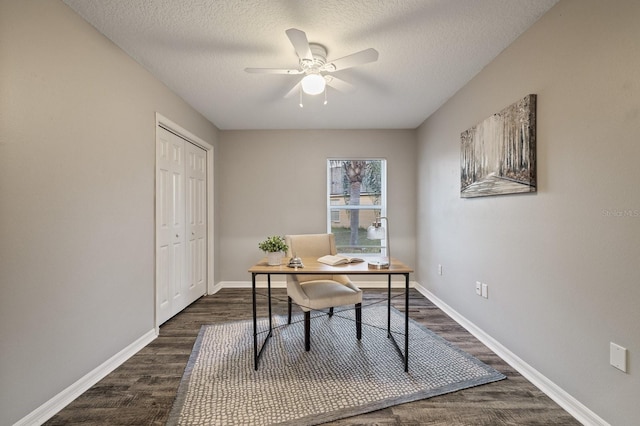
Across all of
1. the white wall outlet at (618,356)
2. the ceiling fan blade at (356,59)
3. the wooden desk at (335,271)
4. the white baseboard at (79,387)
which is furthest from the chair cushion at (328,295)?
the ceiling fan blade at (356,59)

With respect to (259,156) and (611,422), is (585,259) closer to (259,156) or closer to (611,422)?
(611,422)

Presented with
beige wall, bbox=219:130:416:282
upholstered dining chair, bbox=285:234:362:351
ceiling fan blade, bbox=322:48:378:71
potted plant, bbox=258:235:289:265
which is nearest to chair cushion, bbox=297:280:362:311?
upholstered dining chair, bbox=285:234:362:351

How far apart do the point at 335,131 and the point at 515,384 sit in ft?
11.6

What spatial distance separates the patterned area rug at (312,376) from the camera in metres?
1.63

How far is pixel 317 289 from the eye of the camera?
7.82ft

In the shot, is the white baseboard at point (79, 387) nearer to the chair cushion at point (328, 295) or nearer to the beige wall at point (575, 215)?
the chair cushion at point (328, 295)

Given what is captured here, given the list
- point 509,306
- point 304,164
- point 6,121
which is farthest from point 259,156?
point 509,306

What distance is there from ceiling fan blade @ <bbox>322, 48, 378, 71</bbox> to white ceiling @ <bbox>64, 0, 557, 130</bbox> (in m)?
0.20

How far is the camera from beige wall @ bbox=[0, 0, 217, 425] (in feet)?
4.67

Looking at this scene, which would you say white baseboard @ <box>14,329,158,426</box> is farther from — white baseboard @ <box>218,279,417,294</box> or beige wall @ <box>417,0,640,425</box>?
beige wall @ <box>417,0,640,425</box>

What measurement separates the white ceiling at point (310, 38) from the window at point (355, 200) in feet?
4.43

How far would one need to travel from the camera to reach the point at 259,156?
14.1 ft

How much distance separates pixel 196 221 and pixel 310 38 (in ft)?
8.49

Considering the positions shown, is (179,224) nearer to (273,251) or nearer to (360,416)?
(273,251)
